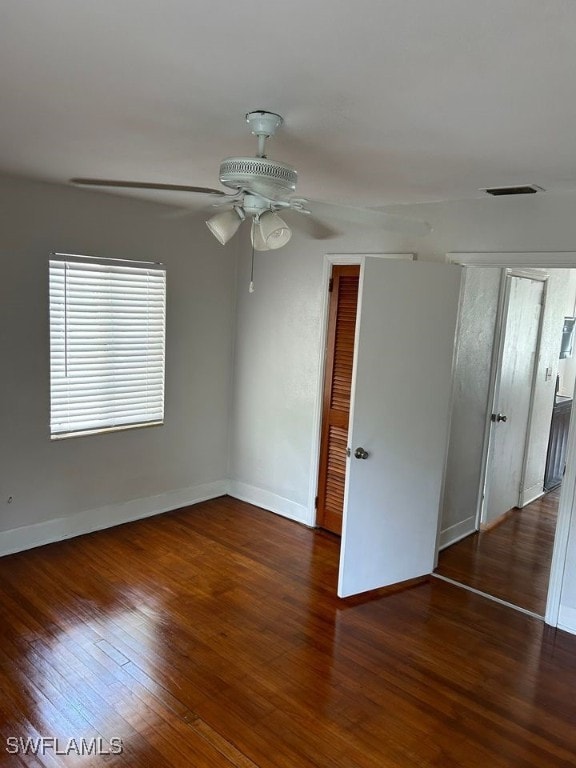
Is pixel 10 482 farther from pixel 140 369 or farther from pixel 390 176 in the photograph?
pixel 390 176

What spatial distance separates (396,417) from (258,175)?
1.85 metres

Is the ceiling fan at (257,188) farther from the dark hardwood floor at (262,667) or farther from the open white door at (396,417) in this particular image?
the dark hardwood floor at (262,667)

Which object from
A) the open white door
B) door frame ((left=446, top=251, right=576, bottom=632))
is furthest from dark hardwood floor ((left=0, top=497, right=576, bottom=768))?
the open white door

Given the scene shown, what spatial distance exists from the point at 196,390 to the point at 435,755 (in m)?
3.14

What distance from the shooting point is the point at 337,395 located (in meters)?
4.23

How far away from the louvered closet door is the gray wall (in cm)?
105

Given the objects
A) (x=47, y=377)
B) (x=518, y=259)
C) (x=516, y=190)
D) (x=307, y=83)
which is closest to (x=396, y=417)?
(x=518, y=259)

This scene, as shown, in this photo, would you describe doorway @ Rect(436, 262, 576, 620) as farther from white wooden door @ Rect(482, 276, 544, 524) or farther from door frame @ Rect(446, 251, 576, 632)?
door frame @ Rect(446, 251, 576, 632)

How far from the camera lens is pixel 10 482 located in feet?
12.0

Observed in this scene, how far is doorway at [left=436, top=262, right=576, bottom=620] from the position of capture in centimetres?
379

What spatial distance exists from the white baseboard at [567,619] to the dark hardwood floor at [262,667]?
0.05 metres

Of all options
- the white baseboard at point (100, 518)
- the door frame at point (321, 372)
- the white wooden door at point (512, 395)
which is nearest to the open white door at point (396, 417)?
the door frame at point (321, 372)

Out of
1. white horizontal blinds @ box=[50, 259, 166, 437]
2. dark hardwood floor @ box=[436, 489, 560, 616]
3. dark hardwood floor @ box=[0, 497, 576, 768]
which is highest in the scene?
white horizontal blinds @ box=[50, 259, 166, 437]

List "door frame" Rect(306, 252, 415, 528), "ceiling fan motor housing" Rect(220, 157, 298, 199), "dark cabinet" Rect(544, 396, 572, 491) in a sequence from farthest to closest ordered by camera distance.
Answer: "dark cabinet" Rect(544, 396, 572, 491)
"door frame" Rect(306, 252, 415, 528)
"ceiling fan motor housing" Rect(220, 157, 298, 199)
